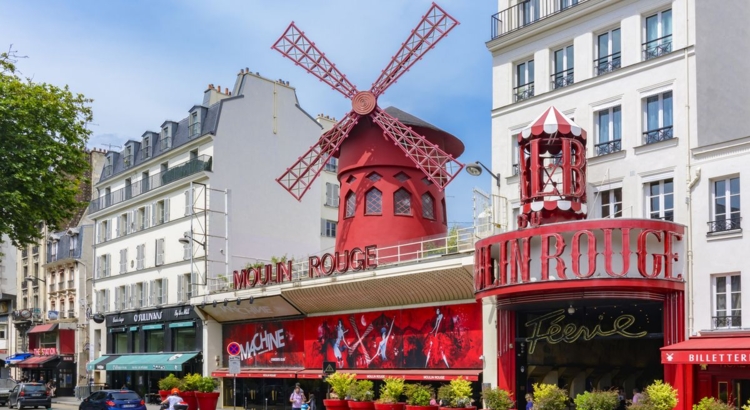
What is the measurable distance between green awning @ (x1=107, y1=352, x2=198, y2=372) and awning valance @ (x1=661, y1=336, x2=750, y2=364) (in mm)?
23250

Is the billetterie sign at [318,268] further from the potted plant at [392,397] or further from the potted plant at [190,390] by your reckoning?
the potted plant at [392,397]

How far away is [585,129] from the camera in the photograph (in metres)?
23.4

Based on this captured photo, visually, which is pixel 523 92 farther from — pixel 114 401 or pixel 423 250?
pixel 114 401

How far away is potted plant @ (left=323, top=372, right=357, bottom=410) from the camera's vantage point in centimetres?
2548

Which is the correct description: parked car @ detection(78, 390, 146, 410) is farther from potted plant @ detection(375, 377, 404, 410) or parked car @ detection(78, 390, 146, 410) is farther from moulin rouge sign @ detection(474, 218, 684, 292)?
moulin rouge sign @ detection(474, 218, 684, 292)

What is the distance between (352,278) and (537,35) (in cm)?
947

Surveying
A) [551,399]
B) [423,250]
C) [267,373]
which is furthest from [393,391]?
[267,373]

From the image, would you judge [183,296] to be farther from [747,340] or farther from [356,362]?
[747,340]

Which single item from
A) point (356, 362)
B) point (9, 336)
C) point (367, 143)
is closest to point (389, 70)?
point (367, 143)

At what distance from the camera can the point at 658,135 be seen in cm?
2189

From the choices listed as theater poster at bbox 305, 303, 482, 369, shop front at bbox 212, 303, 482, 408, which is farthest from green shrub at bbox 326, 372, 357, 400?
theater poster at bbox 305, 303, 482, 369

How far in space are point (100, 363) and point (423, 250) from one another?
77.6 feet

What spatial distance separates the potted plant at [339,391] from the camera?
25.5 m

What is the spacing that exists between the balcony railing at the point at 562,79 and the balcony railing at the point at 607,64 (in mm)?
807
